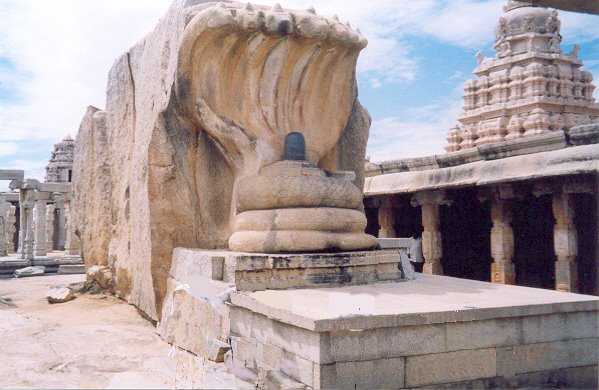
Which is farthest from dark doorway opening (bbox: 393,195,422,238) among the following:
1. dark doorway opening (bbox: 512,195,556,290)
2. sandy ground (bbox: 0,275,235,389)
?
sandy ground (bbox: 0,275,235,389)

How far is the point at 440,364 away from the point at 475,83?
50.4ft

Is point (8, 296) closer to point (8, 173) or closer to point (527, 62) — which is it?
point (8, 173)

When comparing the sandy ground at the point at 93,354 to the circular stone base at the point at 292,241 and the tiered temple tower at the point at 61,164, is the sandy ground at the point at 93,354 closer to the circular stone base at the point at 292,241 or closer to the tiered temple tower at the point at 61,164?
the circular stone base at the point at 292,241

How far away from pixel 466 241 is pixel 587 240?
2.22 metres

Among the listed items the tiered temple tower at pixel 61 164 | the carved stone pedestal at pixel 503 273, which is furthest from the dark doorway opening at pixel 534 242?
the tiered temple tower at pixel 61 164

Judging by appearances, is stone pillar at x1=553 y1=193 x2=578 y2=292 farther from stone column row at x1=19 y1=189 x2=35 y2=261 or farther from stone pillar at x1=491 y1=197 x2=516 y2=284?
stone column row at x1=19 y1=189 x2=35 y2=261

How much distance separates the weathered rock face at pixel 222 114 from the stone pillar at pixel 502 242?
3.48m

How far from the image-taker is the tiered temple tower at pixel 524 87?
49.6 ft

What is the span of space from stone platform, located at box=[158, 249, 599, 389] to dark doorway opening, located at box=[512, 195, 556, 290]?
5817mm

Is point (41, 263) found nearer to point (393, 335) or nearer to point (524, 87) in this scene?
point (524, 87)

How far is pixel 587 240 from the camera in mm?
8547

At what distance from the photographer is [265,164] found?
441cm

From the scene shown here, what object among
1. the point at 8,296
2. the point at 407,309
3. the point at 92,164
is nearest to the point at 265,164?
the point at 407,309

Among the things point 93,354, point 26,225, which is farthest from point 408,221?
point 26,225
